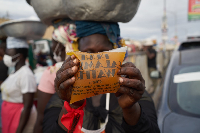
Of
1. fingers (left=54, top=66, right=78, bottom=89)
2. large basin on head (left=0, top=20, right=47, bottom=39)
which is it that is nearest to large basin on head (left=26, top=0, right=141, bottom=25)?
fingers (left=54, top=66, right=78, bottom=89)

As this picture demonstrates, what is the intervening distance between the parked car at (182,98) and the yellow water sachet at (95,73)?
0.90 meters

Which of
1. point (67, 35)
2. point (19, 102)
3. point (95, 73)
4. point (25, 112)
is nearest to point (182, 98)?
point (95, 73)

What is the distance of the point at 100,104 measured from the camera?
1402 mm

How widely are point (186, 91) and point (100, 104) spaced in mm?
1079

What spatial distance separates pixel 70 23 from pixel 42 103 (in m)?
0.93

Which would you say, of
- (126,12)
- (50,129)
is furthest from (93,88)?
(126,12)

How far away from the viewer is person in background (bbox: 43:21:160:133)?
2.92 feet

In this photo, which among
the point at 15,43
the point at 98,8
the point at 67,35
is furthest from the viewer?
the point at 15,43

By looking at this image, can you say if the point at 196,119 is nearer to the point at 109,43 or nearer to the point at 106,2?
the point at 109,43

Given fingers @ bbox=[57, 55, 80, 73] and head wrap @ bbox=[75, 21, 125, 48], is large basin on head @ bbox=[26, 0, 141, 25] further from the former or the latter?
fingers @ bbox=[57, 55, 80, 73]

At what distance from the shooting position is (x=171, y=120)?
1.51 meters

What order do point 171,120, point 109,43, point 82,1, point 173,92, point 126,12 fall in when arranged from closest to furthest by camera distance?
point 82,1 < point 126,12 < point 109,43 < point 171,120 < point 173,92

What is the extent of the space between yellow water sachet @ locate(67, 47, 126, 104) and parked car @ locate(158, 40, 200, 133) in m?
0.90

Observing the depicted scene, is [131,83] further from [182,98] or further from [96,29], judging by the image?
[182,98]
